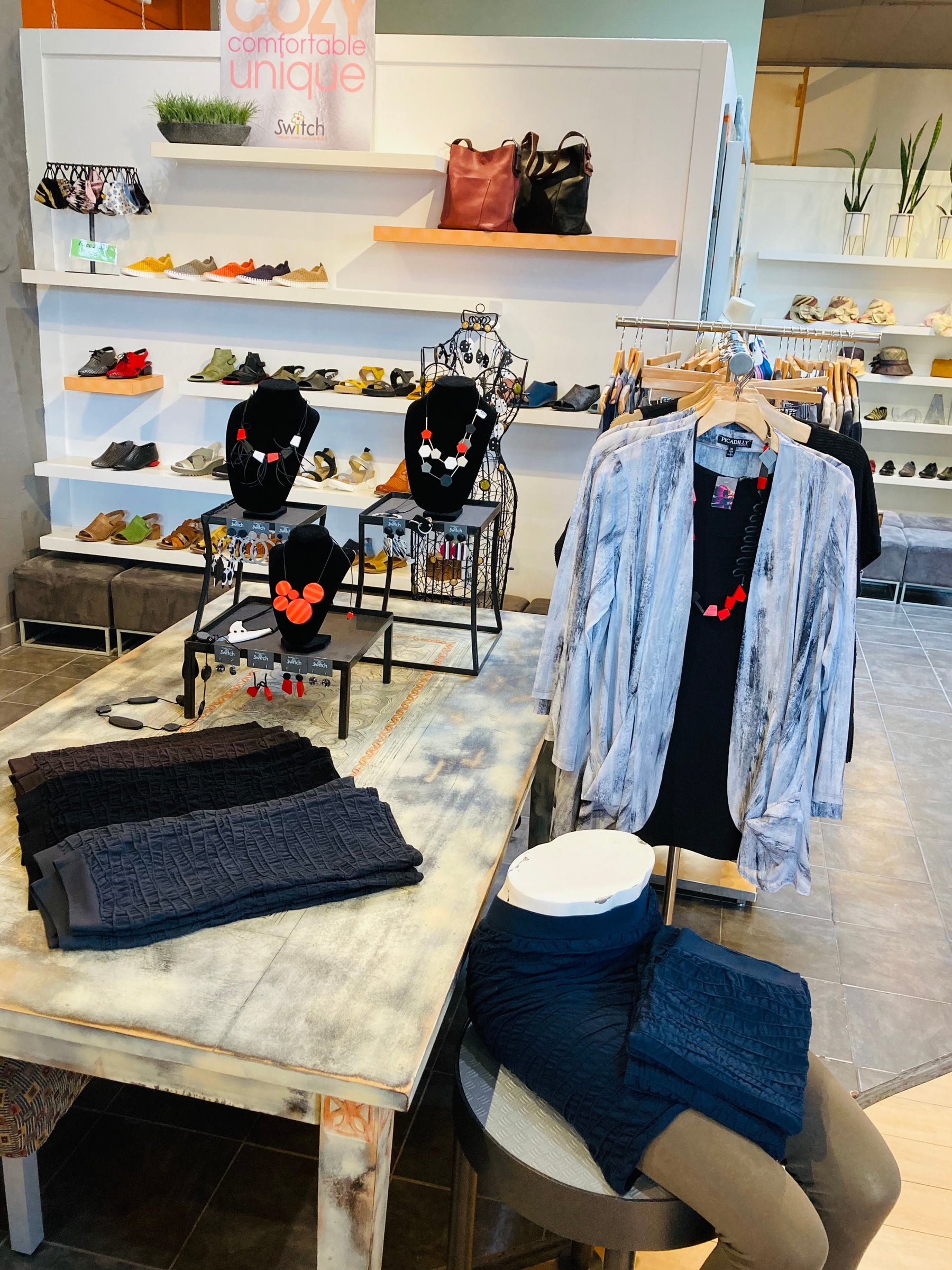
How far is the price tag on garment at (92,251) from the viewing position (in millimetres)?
4172

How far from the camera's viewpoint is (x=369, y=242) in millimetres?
4344

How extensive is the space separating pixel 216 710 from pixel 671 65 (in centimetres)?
307

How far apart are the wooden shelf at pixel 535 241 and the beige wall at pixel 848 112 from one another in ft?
16.3

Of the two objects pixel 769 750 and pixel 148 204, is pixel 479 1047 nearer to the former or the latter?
pixel 769 750

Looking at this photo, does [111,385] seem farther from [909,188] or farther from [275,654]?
[909,188]

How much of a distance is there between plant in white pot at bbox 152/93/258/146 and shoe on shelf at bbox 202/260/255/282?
0.46 meters

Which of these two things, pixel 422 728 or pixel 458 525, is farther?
pixel 458 525

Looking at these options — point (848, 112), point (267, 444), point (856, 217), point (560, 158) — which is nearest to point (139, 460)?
point (267, 444)

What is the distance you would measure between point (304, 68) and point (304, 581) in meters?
2.80

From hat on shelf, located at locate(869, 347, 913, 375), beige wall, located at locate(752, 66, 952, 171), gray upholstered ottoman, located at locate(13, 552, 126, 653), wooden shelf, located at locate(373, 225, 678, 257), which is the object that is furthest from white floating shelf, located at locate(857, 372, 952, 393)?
gray upholstered ottoman, located at locate(13, 552, 126, 653)

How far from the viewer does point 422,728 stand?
2.44 m

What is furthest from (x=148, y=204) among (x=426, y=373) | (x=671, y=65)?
(x=671, y=65)

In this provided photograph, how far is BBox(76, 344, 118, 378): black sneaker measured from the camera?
454 centimetres

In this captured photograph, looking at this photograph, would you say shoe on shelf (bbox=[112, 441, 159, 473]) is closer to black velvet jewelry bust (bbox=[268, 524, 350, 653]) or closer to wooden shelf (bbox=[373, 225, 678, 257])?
wooden shelf (bbox=[373, 225, 678, 257])
